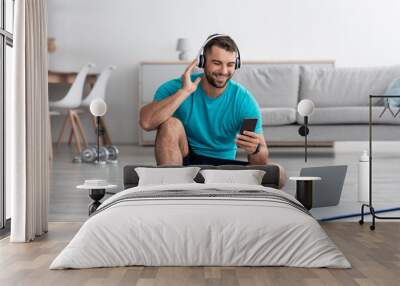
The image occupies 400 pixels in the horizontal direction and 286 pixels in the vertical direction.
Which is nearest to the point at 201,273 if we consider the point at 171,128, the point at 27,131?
the point at 27,131

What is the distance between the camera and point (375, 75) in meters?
7.79

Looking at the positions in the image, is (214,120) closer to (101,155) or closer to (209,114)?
(209,114)

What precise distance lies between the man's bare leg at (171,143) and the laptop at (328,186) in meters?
0.91

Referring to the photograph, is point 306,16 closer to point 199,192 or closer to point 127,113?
point 127,113

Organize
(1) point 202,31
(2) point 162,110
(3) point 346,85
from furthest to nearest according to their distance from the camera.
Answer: (1) point 202,31
(3) point 346,85
(2) point 162,110

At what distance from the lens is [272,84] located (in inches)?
312

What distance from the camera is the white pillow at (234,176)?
151 inches

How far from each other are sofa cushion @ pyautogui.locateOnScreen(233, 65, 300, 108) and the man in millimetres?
3123

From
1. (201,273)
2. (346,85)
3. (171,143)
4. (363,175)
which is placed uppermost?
(346,85)

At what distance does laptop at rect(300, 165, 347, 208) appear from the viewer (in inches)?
171

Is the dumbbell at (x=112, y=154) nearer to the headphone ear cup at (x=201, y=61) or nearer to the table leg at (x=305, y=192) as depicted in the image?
the headphone ear cup at (x=201, y=61)

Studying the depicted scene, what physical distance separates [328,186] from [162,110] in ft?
4.01

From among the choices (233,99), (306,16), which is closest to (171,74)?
(306,16)

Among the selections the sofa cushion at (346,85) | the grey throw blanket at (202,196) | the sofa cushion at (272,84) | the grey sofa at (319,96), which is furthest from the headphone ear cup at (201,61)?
the sofa cushion at (346,85)
